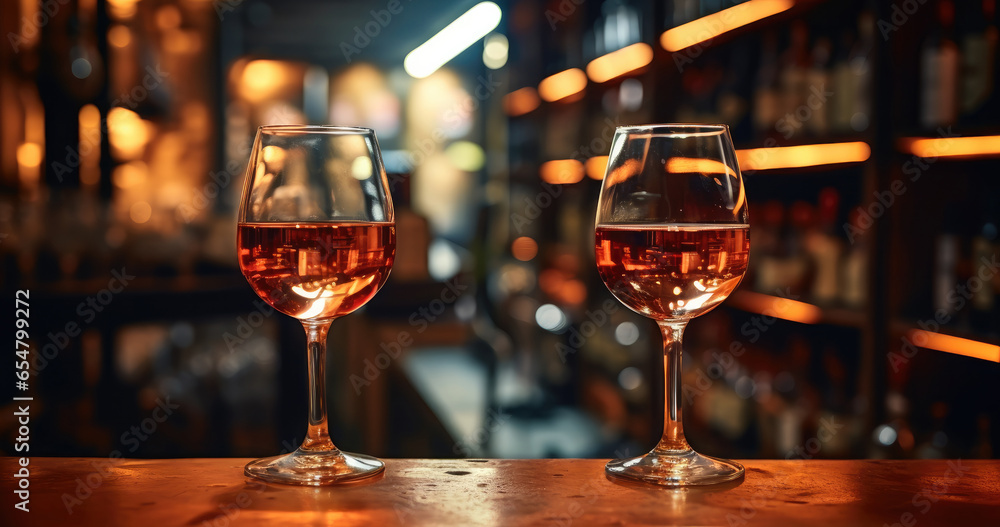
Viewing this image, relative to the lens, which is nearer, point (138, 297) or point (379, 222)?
point (379, 222)

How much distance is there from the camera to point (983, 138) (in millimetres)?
1985

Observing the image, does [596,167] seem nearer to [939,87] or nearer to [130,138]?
[939,87]

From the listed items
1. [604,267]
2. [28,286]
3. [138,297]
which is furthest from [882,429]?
[28,286]

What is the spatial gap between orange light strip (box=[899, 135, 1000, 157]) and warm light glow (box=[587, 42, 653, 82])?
3.53ft

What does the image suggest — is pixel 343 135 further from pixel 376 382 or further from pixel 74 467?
pixel 376 382

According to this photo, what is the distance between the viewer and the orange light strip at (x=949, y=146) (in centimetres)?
199

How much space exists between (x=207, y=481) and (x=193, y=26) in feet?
14.4

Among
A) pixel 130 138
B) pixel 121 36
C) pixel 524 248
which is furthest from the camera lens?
pixel 130 138

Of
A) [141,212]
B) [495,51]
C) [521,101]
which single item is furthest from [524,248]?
[141,212]

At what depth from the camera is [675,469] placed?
0.64m

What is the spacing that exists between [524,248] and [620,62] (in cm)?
Result: 186

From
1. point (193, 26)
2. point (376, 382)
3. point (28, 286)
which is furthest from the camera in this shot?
point (193, 26)

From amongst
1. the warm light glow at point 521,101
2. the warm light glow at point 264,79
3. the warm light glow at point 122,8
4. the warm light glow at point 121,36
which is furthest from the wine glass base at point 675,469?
the warm light glow at point 264,79

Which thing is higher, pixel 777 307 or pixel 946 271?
pixel 946 271
